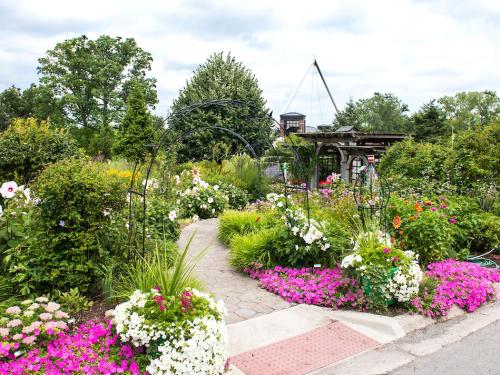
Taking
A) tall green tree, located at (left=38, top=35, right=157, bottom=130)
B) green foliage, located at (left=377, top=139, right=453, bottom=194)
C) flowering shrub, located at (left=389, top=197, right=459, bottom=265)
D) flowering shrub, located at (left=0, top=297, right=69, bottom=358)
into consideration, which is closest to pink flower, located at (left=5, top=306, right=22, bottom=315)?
flowering shrub, located at (left=0, top=297, right=69, bottom=358)

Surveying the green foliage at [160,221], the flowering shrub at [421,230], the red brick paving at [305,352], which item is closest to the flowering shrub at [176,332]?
the red brick paving at [305,352]

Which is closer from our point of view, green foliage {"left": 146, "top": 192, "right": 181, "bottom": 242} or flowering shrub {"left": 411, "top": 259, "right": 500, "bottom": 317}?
flowering shrub {"left": 411, "top": 259, "right": 500, "bottom": 317}

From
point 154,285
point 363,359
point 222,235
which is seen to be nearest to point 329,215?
point 222,235

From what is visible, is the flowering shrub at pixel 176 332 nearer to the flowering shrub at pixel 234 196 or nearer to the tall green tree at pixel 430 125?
the flowering shrub at pixel 234 196

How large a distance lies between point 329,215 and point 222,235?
2.03 m

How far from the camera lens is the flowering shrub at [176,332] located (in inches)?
108

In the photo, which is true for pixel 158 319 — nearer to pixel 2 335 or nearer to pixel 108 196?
pixel 2 335

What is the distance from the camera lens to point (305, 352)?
339cm

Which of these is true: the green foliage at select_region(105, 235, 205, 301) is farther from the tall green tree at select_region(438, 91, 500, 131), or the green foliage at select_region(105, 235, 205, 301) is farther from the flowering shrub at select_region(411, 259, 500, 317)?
the tall green tree at select_region(438, 91, 500, 131)

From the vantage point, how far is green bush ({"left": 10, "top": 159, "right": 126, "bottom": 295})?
144 inches

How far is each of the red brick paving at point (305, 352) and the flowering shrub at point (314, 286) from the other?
457 millimetres

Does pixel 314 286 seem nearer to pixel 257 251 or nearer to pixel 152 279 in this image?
pixel 257 251

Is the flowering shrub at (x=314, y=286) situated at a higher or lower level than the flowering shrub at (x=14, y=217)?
lower

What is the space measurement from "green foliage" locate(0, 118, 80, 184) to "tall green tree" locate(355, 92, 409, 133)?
4298 cm
